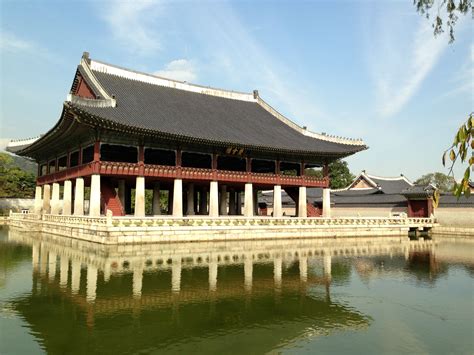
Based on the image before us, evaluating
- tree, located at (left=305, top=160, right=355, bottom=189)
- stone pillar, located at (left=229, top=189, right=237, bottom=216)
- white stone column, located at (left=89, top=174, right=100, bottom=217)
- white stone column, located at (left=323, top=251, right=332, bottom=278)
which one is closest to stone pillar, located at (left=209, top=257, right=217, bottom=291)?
white stone column, located at (left=323, top=251, right=332, bottom=278)

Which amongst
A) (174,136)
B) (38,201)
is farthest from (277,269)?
(38,201)

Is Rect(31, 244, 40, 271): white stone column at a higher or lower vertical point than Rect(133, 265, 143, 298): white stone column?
higher

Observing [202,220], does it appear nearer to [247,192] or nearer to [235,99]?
Answer: [247,192]

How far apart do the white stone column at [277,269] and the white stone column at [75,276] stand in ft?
25.8

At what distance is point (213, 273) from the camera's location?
1936 centimetres

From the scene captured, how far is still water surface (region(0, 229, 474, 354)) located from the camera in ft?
32.4

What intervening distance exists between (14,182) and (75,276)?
58.3 meters

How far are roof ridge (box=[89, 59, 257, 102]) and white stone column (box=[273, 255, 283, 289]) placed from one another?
1111 inches

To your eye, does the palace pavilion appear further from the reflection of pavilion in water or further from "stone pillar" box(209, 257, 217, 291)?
"stone pillar" box(209, 257, 217, 291)

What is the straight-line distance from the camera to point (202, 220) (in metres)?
31.2

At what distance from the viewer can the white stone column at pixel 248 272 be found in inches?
659

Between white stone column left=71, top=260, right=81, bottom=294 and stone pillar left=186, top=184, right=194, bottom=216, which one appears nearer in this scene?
white stone column left=71, top=260, right=81, bottom=294

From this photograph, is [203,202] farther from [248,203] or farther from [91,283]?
[91,283]

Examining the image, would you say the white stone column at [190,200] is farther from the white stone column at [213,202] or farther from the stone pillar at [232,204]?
the stone pillar at [232,204]
